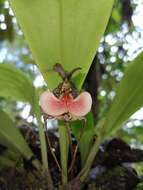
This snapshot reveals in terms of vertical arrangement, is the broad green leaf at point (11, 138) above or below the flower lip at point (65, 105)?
above

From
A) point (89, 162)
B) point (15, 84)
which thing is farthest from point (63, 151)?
point (15, 84)

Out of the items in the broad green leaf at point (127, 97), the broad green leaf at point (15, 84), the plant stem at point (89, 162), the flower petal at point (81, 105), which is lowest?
the plant stem at point (89, 162)

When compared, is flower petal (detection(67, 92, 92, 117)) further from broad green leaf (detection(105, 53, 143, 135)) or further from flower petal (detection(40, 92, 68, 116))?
broad green leaf (detection(105, 53, 143, 135))

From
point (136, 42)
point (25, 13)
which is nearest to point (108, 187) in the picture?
point (25, 13)

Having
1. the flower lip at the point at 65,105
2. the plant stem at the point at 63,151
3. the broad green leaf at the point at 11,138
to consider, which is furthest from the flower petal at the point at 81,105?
the broad green leaf at the point at 11,138

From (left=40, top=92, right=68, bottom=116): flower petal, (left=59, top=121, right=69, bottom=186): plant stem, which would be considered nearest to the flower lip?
(left=40, top=92, right=68, bottom=116): flower petal

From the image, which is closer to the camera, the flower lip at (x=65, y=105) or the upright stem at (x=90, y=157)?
the flower lip at (x=65, y=105)

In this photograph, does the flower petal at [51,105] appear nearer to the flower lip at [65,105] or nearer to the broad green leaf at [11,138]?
the flower lip at [65,105]
